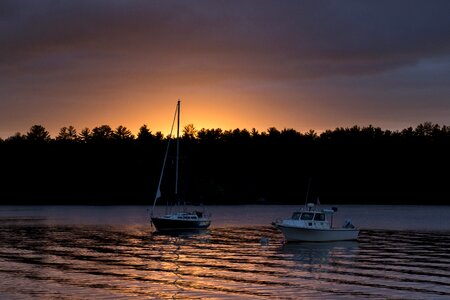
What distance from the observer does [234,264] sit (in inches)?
2191

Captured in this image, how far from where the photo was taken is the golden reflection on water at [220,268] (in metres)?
42.9

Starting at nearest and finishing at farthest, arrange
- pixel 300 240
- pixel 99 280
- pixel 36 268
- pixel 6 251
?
pixel 99 280 < pixel 36 268 < pixel 6 251 < pixel 300 240

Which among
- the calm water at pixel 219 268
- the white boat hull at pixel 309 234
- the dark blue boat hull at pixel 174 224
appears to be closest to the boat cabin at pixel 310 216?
the white boat hull at pixel 309 234

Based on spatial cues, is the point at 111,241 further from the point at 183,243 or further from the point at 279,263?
the point at 279,263

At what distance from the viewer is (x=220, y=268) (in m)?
53.1

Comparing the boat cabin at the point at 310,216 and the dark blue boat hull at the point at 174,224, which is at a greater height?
the boat cabin at the point at 310,216

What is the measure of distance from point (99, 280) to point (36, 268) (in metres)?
7.92

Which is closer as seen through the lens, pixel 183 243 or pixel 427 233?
pixel 183 243

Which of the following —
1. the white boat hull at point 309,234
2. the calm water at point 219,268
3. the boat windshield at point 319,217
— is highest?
the boat windshield at point 319,217

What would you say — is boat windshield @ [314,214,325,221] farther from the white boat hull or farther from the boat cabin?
the white boat hull

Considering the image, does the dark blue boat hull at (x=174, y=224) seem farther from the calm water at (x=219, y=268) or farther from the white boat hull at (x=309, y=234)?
the white boat hull at (x=309, y=234)

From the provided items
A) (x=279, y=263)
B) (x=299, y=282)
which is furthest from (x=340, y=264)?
(x=299, y=282)

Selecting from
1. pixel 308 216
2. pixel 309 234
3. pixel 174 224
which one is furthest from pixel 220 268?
pixel 174 224

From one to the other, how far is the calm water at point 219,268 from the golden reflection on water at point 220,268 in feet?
0.18
